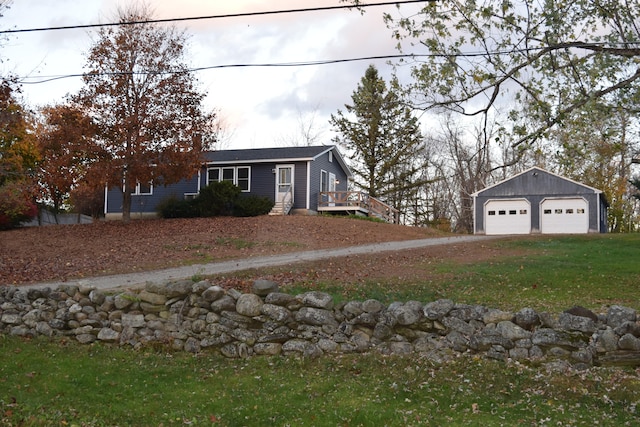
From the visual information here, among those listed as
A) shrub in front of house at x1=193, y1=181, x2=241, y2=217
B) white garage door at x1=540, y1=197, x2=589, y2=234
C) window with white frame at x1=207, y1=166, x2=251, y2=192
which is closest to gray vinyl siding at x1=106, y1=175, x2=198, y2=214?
window with white frame at x1=207, y1=166, x2=251, y2=192

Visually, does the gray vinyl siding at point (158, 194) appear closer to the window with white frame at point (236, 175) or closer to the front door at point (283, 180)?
the window with white frame at point (236, 175)

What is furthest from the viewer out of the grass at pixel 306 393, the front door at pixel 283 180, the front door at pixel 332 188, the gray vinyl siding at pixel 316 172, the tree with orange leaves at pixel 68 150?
the front door at pixel 332 188

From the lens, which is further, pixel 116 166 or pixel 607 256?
pixel 116 166

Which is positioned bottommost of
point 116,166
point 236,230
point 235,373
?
point 235,373

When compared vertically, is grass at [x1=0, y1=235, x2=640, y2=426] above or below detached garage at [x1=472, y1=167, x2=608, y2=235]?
below

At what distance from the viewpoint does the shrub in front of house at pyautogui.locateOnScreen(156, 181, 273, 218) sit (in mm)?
28625

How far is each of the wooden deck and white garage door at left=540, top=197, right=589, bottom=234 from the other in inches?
320

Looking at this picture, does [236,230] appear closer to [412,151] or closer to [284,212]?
[284,212]

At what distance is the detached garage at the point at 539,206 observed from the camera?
97.7ft

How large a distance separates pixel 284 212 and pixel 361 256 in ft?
42.5

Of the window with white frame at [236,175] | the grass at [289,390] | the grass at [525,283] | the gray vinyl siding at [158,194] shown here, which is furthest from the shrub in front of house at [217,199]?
the grass at [289,390]

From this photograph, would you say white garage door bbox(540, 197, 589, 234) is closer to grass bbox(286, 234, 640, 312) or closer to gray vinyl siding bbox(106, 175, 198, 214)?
grass bbox(286, 234, 640, 312)

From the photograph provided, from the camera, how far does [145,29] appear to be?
1065 inches

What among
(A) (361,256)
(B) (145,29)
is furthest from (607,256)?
(B) (145,29)
